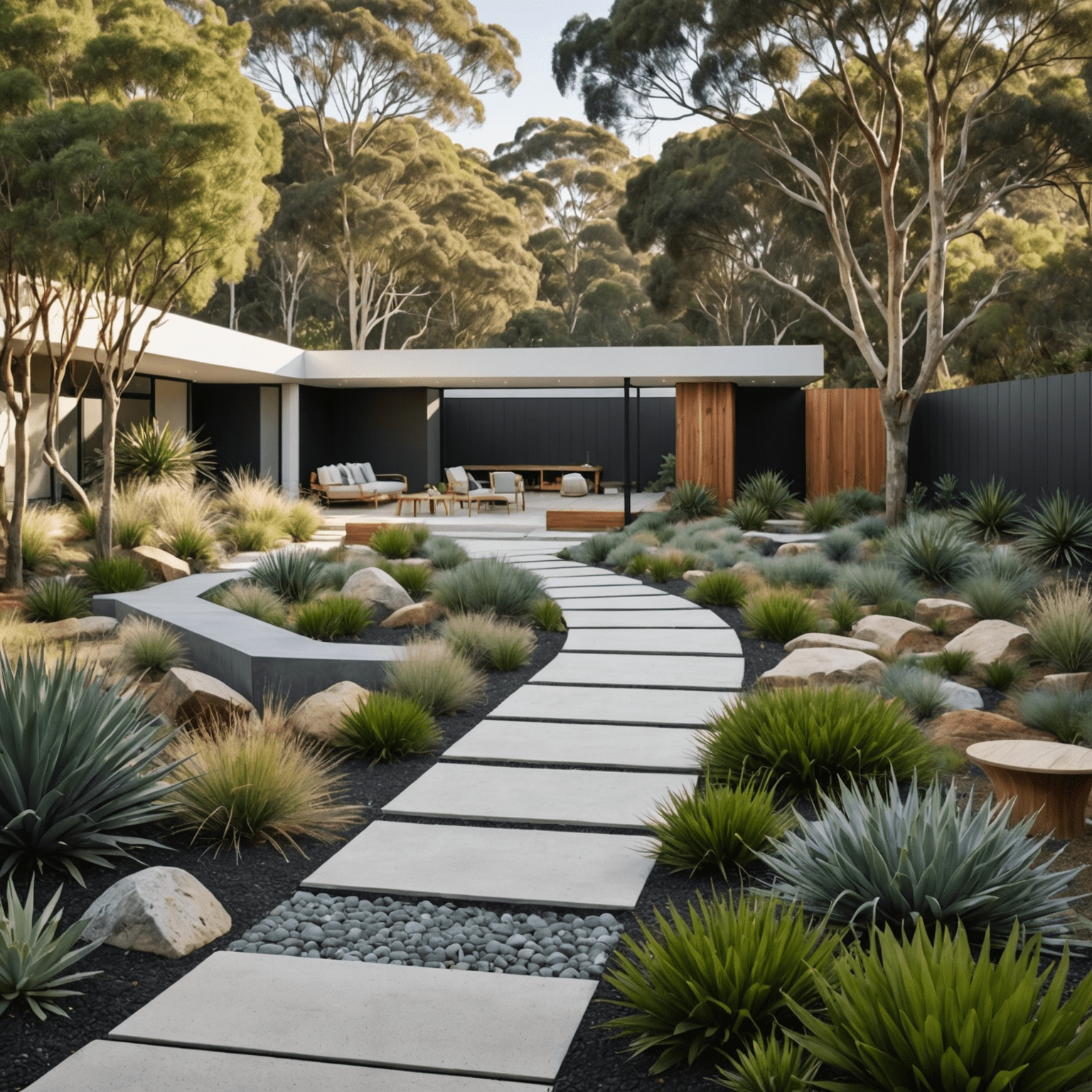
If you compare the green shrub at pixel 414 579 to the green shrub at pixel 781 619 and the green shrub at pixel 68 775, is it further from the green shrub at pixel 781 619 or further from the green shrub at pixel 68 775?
the green shrub at pixel 68 775

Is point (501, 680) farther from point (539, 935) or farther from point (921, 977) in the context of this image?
point (921, 977)

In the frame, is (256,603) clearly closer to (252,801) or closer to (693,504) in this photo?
(252,801)

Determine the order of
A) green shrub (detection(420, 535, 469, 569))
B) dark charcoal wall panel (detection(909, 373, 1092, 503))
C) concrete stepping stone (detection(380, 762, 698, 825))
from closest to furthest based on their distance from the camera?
concrete stepping stone (detection(380, 762, 698, 825)) → dark charcoal wall panel (detection(909, 373, 1092, 503)) → green shrub (detection(420, 535, 469, 569))

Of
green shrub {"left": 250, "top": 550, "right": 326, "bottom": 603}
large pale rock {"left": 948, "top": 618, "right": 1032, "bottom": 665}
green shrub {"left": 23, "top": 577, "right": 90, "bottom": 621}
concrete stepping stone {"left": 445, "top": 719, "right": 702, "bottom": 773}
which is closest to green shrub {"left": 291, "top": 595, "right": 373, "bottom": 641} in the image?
green shrub {"left": 250, "top": 550, "right": 326, "bottom": 603}

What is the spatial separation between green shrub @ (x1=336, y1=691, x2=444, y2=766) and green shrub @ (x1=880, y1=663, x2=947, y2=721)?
2.38 meters

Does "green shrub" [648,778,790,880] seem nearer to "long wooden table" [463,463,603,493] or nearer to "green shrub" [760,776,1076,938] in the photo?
"green shrub" [760,776,1076,938]

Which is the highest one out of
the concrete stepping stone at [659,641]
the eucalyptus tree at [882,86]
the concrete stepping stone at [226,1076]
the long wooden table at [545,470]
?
the eucalyptus tree at [882,86]

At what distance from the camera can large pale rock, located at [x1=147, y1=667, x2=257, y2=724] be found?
18.3 ft

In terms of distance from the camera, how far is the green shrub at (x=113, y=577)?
1019cm

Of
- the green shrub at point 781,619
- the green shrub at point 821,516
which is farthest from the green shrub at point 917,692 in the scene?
the green shrub at point 821,516

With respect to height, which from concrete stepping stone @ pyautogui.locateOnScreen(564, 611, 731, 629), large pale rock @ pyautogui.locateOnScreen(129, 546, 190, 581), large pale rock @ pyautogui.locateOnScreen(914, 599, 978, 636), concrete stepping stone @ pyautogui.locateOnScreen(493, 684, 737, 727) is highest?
large pale rock @ pyautogui.locateOnScreen(129, 546, 190, 581)

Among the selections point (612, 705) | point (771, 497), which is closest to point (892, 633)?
point (612, 705)

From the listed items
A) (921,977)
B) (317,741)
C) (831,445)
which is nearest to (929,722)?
(317,741)

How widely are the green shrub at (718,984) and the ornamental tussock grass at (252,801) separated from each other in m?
1.69
